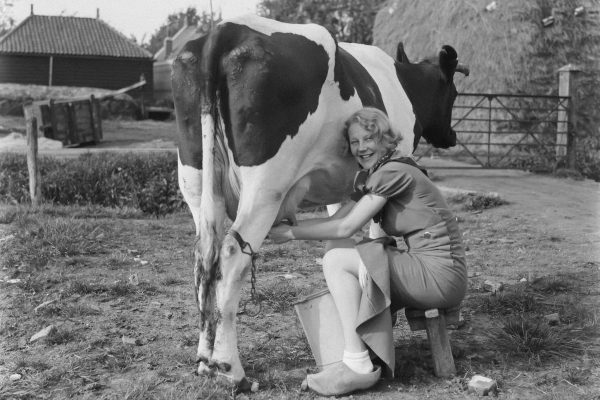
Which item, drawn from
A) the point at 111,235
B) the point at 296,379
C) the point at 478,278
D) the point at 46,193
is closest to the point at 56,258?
the point at 111,235

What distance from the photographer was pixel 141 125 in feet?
78.5

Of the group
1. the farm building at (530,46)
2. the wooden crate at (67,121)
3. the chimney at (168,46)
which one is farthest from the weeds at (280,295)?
the chimney at (168,46)

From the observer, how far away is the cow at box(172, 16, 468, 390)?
10.7 feet

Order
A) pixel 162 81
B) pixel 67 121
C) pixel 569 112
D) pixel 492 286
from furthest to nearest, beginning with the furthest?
pixel 162 81 < pixel 67 121 < pixel 569 112 < pixel 492 286

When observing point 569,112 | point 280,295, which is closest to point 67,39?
point 569,112

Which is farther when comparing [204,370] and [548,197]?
[548,197]

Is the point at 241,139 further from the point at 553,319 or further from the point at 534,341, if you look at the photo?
the point at 553,319

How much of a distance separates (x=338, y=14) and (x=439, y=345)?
92.1ft

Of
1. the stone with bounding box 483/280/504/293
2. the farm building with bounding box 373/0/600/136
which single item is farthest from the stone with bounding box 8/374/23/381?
the farm building with bounding box 373/0/600/136

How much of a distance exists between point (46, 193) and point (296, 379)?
720 cm

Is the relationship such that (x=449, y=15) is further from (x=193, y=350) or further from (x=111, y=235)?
(x=193, y=350)

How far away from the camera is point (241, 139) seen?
3.28 m

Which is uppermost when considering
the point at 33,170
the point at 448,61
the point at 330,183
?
the point at 448,61

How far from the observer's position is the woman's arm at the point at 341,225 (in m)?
3.37
